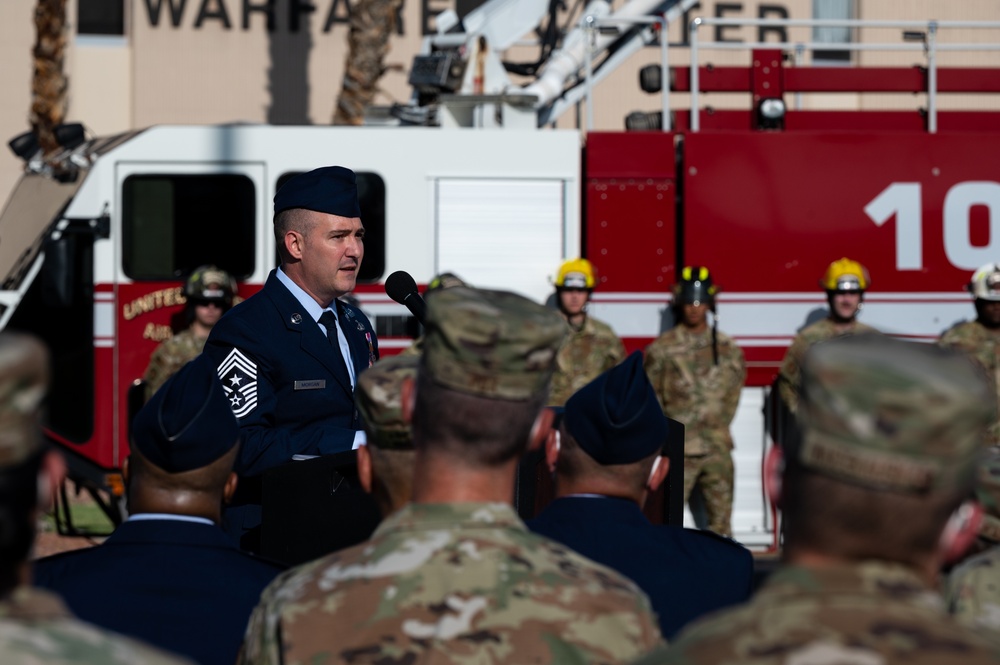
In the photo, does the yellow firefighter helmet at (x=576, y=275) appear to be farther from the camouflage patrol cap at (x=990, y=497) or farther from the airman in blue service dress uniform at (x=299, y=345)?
the camouflage patrol cap at (x=990, y=497)

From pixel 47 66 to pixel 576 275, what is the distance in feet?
30.6

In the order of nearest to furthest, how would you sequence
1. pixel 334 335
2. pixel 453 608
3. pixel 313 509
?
1. pixel 453 608
2. pixel 313 509
3. pixel 334 335

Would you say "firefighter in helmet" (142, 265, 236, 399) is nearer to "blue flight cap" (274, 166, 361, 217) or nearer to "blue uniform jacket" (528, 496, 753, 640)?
"blue flight cap" (274, 166, 361, 217)

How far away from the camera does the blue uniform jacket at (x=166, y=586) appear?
2.76 meters

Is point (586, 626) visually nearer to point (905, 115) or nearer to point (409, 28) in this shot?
point (905, 115)

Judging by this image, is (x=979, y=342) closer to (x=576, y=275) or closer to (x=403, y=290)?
(x=576, y=275)

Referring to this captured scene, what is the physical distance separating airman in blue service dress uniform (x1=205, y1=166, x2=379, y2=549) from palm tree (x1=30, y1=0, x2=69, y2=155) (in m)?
12.1

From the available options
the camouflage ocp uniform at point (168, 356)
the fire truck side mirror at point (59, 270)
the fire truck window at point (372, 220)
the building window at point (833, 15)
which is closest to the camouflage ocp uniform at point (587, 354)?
the fire truck window at point (372, 220)

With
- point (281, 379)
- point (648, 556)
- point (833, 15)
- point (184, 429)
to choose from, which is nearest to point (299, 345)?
point (281, 379)

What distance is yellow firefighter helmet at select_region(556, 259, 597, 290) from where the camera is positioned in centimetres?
896

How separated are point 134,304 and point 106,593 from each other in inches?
260

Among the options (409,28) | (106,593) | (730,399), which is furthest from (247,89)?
(106,593)

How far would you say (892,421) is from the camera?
5.69 feet

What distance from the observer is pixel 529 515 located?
4.08 metres
